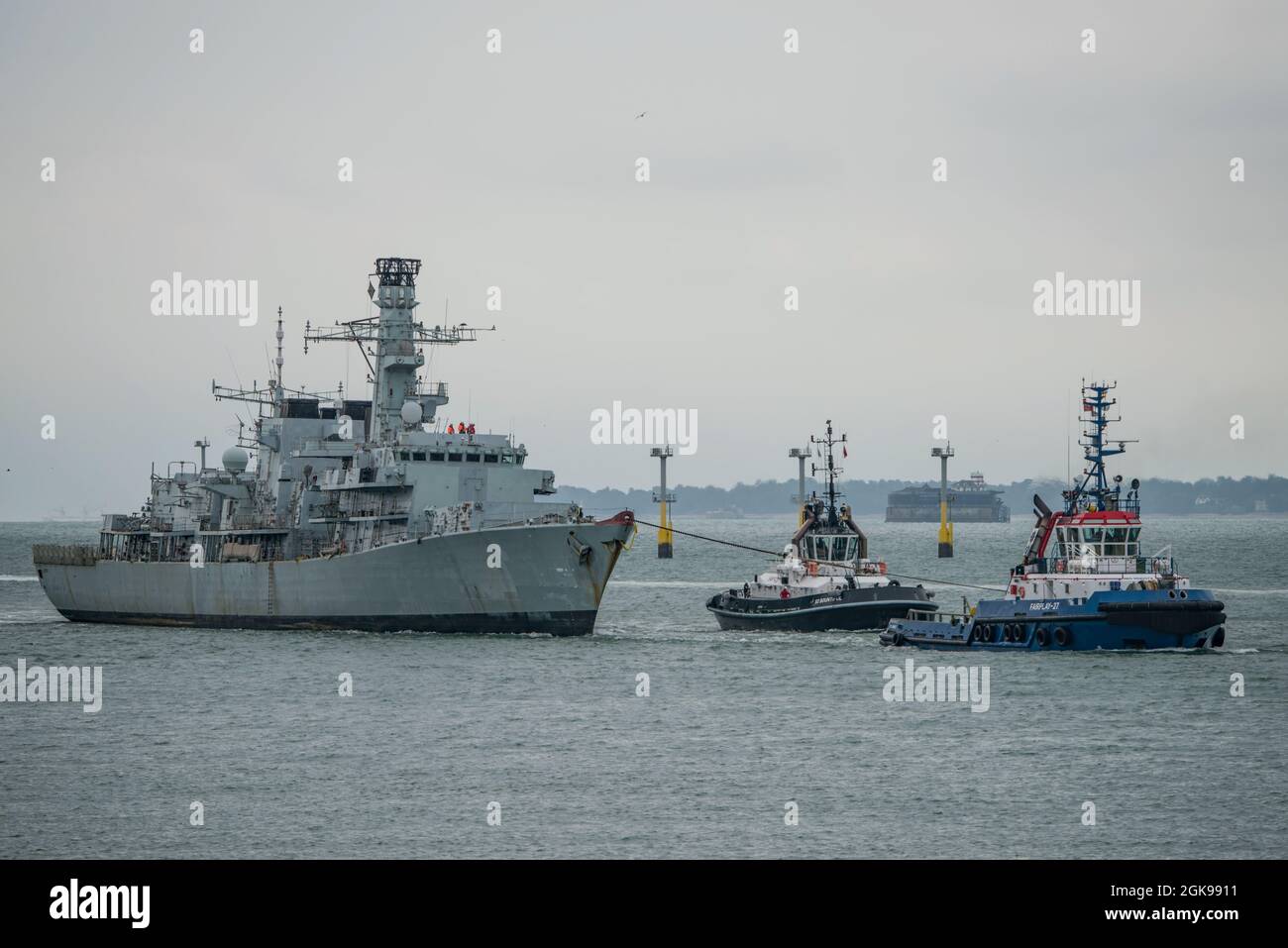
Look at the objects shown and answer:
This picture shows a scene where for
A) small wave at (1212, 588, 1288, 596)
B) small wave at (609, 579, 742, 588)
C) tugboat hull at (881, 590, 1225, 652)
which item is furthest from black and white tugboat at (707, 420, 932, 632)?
small wave at (609, 579, 742, 588)

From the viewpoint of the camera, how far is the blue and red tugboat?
4978 centimetres

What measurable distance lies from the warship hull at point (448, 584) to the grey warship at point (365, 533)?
0.05m

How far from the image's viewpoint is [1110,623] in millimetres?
50031

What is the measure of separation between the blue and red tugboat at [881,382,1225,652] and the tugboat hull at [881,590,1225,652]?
0.03 meters

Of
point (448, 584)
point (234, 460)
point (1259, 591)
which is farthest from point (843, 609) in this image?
point (1259, 591)

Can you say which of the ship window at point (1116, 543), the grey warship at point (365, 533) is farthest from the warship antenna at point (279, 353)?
the ship window at point (1116, 543)

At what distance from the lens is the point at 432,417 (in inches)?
2522

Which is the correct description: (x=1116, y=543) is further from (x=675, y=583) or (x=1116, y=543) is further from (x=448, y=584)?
(x=675, y=583)

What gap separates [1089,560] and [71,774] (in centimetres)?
3352

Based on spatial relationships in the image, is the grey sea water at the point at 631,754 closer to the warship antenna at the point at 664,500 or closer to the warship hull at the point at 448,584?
the warship hull at the point at 448,584

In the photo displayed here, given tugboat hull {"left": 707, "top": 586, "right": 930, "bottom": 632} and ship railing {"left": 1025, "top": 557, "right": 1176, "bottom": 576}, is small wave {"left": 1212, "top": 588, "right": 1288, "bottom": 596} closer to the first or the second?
tugboat hull {"left": 707, "top": 586, "right": 930, "bottom": 632}

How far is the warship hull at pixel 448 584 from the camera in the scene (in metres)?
53.3
